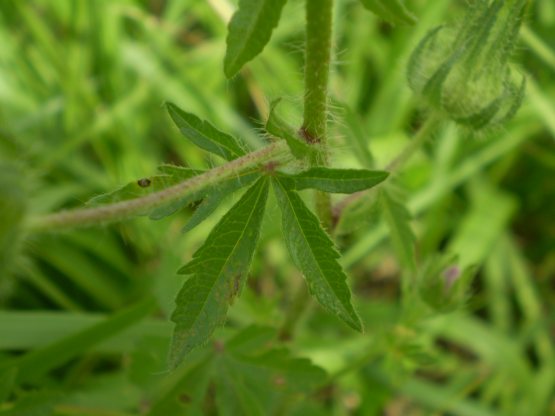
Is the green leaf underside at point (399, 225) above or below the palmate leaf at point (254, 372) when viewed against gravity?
above

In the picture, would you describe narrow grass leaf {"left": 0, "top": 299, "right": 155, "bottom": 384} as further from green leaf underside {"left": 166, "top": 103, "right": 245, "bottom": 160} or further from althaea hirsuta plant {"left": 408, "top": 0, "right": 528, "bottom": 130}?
althaea hirsuta plant {"left": 408, "top": 0, "right": 528, "bottom": 130}

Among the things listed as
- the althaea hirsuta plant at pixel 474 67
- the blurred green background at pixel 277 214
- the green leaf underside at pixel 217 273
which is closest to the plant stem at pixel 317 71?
the green leaf underside at pixel 217 273

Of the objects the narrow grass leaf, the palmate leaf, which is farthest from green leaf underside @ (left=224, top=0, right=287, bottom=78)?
the narrow grass leaf

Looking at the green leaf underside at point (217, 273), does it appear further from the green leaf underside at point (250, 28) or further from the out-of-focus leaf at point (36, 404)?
the out-of-focus leaf at point (36, 404)

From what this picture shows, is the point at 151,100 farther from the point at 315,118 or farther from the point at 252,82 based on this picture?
the point at 315,118

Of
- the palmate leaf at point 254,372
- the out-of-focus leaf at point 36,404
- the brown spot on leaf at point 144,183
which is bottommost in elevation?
the palmate leaf at point 254,372

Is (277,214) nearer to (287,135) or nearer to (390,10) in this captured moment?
(287,135)
